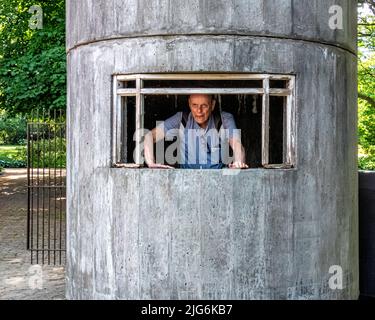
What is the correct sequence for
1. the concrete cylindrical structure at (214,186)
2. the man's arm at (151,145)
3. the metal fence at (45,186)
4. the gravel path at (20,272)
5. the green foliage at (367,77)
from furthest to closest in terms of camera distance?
the green foliage at (367,77) < the metal fence at (45,186) < the gravel path at (20,272) < the man's arm at (151,145) < the concrete cylindrical structure at (214,186)

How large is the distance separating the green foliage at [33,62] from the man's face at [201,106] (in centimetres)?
816

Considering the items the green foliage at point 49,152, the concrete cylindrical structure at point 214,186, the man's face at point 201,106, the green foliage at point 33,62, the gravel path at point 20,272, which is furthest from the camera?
the green foliage at point 33,62

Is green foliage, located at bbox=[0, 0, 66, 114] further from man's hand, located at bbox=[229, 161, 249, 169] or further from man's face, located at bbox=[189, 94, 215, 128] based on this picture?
man's hand, located at bbox=[229, 161, 249, 169]

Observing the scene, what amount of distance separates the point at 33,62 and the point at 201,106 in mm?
9309

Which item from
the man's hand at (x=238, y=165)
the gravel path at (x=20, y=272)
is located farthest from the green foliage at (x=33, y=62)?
the man's hand at (x=238, y=165)

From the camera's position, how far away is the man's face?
709cm

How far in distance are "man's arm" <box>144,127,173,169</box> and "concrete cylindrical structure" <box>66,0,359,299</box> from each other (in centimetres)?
19

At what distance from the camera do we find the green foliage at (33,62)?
14781 mm

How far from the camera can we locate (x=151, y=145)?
6969 mm

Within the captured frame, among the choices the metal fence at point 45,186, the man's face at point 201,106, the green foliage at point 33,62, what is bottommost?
the metal fence at point 45,186

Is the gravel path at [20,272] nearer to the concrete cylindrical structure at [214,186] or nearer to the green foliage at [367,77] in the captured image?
the concrete cylindrical structure at [214,186]

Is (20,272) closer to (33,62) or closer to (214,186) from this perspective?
(214,186)

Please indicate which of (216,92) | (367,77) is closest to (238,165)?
(216,92)

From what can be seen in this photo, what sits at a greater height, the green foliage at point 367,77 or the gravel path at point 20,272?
the green foliage at point 367,77
